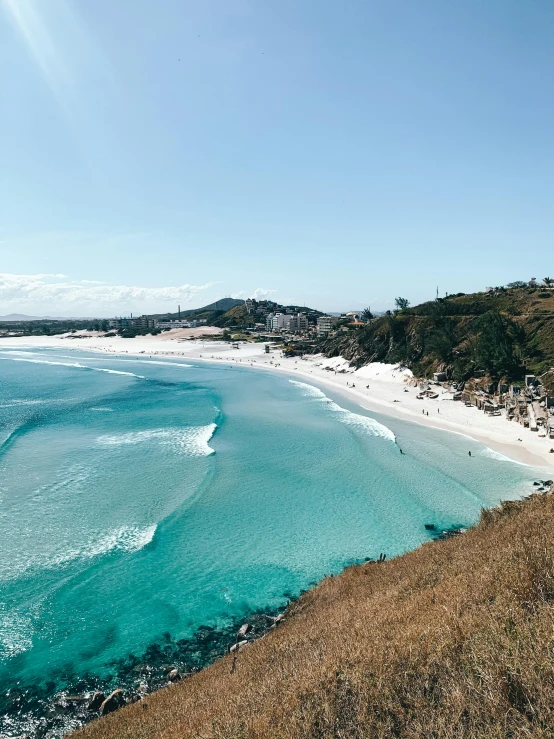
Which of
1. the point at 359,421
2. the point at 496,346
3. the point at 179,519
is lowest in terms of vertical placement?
the point at 179,519

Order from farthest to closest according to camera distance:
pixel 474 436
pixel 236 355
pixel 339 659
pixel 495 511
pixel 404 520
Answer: pixel 236 355, pixel 474 436, pixel 404 520, pixel 495 511, pixel 339 659

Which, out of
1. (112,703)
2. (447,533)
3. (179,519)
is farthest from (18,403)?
(447,533)

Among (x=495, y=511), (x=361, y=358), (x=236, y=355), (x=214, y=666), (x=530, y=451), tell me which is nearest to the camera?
(x=214, y=666)

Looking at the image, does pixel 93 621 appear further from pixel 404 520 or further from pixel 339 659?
pixel 404 520

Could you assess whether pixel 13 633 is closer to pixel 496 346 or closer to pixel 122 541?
pixel 122 541

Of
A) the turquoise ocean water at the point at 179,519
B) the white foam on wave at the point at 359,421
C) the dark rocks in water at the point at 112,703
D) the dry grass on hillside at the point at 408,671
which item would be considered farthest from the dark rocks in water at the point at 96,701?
the white foam on wave at the point at 359,421

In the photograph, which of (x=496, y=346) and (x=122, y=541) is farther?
Answer: (x=496, y=346)

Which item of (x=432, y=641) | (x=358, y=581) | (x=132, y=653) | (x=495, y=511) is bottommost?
(x=132, y=653)

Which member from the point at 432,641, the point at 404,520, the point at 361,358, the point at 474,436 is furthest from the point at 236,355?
the point at 432,641
